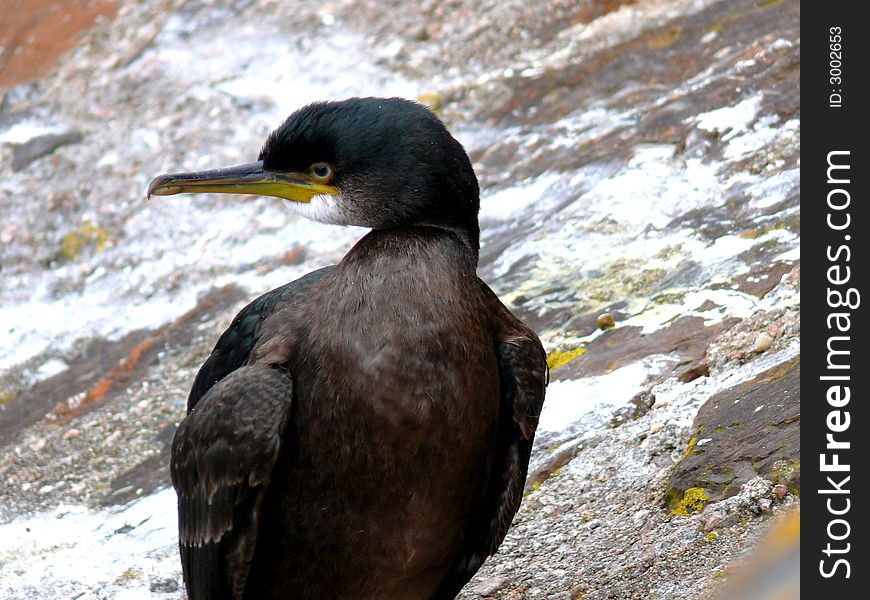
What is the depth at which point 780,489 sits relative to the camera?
415 cm

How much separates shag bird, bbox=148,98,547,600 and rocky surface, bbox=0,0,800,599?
2.28 ft

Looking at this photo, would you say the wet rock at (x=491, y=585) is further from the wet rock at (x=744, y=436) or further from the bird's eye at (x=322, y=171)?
the bird's eye at (x=322, y=171)

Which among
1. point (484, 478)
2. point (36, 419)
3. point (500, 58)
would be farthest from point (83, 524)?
point (500, 58)

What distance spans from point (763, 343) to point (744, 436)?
2.13 ft

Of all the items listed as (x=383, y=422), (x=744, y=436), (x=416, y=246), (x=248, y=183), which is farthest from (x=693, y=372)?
(x=248, y=183)

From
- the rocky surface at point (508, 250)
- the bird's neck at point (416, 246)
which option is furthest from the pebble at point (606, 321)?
the bird's neck at point (416, 246)

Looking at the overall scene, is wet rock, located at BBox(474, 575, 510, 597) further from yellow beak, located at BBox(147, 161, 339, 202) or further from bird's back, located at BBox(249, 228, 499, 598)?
yellow beak, located at BBox(147, 161, 339, 202)

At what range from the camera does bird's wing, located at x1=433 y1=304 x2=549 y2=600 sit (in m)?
4.28

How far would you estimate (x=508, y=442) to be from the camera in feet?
14.3

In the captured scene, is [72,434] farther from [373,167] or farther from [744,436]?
[744,436]

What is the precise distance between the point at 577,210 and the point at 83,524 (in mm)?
3069

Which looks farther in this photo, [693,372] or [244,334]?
[693,372]

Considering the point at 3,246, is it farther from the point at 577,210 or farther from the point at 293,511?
the point at 293,511

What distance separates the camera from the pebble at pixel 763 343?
5008mm
